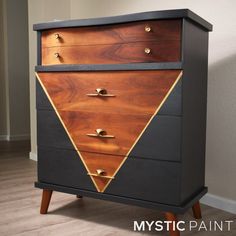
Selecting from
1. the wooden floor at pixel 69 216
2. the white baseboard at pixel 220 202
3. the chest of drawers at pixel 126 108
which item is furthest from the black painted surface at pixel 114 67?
the white baseboard at pixel 220 202

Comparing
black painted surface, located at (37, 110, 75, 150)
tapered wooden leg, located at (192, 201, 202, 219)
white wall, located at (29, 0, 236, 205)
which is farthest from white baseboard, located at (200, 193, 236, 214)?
black painted surface, located at (37, 110, 75, 150)

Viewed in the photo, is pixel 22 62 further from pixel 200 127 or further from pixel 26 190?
pixel 200 127

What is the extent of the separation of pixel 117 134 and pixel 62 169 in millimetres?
357

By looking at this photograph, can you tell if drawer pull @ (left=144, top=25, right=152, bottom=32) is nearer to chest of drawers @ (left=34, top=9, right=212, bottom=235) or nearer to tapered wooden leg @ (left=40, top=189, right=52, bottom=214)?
chest of drawers @ (left=34, top=9, right=212, bottom=235)

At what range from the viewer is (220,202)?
196 cm

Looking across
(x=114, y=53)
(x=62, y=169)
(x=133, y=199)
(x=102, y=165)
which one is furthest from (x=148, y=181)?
(x=114, y=53)

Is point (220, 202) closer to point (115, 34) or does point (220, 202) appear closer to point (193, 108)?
point (193, 108)

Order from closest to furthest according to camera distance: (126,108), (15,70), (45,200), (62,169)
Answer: (126,108) → (62,169) → (45,200) → (15,70)

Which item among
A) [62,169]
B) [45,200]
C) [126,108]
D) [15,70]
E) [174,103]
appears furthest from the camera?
[15,70]

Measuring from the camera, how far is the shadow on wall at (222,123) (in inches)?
74.8

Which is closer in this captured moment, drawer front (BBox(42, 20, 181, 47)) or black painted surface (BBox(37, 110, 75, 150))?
drawer front (BBox(42, 20, 181, 47))

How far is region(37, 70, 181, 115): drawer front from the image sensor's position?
4.80 ft

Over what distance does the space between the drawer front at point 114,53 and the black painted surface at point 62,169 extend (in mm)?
435

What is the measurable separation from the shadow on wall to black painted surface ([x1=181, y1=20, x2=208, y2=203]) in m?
0.20
